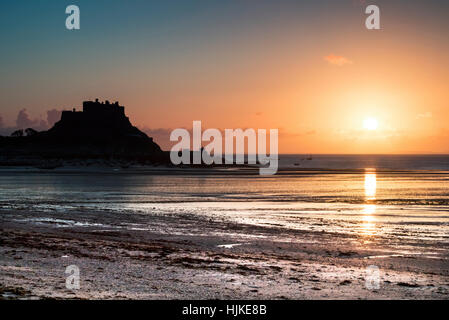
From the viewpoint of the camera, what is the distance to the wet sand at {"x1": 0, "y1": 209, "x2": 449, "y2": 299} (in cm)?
1266

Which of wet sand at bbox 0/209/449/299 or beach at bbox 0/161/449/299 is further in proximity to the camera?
beach at bbox 0/161/449/299

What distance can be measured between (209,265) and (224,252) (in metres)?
2.62

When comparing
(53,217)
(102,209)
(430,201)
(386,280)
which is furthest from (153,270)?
(430,201)

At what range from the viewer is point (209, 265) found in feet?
52.5

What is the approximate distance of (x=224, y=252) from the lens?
1858 centimetres

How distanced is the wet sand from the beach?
39 millimetres

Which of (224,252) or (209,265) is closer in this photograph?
(209,265)

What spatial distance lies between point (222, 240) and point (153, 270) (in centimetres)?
678

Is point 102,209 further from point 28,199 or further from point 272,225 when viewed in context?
point 272,225

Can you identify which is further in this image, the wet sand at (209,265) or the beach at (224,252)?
the beach at (224,252)

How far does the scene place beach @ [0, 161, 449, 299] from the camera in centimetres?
1293

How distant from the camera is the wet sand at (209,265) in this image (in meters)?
12.7

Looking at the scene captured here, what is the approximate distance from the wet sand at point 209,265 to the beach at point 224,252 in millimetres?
39

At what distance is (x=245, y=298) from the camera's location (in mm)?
12195
